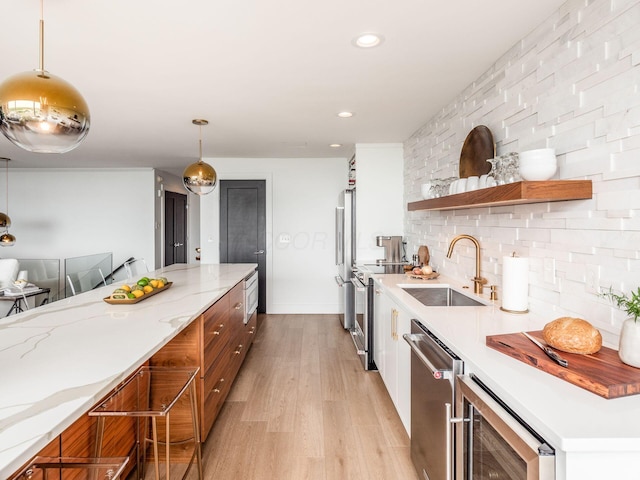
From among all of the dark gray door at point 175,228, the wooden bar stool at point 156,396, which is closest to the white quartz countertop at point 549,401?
the wooden bar stool at point 156,396

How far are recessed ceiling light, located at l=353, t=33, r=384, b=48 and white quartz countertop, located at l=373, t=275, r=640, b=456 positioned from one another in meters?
1.53

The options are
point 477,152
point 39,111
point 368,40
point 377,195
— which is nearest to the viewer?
point 39,111

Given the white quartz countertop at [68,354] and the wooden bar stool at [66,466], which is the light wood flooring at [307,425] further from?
the wooden bar stool at [66,466]

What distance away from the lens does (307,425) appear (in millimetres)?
2646

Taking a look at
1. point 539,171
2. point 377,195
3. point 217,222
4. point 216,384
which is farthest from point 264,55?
point 217,222

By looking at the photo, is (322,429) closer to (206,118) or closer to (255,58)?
(255,58)

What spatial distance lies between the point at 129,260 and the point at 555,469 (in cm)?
729

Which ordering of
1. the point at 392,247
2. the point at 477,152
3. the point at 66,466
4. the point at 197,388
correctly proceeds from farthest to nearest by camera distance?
the point at 392,247
the point at 477,152
the point at 197,388
the point at 66,466

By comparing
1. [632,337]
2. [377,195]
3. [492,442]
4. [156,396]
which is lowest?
[156,396]

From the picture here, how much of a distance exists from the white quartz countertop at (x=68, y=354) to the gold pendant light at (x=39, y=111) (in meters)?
0.79

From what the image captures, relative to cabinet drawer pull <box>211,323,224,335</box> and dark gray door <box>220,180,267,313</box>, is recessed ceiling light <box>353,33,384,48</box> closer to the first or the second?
cabinet drawer pull <box>211,323,224,335</box>

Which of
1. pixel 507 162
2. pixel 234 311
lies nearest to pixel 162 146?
pixel 234 311

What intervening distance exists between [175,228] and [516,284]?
24.6ft

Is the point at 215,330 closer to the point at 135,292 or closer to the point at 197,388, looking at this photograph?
the point at 197,388
